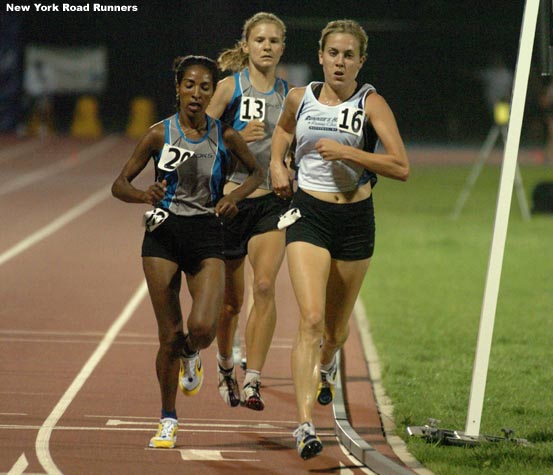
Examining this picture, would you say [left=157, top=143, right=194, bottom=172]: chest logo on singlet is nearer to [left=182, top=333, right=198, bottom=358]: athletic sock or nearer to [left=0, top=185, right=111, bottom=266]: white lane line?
[left=182, top=333, right=198, bottom=358]: athletic sock

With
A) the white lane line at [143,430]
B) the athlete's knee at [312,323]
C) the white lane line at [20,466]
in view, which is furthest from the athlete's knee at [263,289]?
the white lane line at [20,466]

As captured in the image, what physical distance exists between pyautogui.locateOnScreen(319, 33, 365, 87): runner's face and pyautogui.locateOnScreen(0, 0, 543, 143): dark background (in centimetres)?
3457

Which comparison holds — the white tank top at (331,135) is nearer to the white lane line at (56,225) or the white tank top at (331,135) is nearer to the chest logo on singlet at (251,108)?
the chest logo on singlet at (251,108)

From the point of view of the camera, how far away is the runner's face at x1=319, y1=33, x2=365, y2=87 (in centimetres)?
809

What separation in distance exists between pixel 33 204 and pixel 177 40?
25.2 m

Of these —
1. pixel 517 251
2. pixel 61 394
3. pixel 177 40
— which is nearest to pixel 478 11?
pixel 177 40

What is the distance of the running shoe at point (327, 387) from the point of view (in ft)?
30.6

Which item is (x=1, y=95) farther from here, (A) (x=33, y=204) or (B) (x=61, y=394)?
(B) (x=61, y=394)

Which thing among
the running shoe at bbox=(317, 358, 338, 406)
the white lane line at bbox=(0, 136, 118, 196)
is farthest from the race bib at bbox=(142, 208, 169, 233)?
the white lane line at bbox=(0, 136, 118, 196)

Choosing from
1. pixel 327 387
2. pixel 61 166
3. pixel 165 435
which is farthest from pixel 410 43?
pixel 165 435

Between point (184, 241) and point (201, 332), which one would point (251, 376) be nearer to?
point (201, 332)

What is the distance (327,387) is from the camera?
938 centimetres

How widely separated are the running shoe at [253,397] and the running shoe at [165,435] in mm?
772

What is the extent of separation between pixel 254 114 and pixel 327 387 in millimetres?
1901
